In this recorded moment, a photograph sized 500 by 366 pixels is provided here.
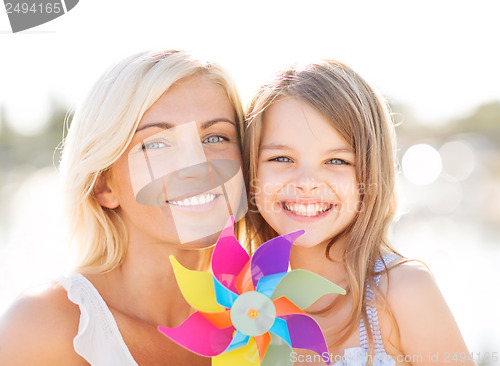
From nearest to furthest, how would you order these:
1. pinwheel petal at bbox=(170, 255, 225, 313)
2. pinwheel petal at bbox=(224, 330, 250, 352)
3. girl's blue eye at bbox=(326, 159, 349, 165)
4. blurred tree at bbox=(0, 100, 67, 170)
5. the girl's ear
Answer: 1. pinwheel petal at bbox=(224, 330, 250, 352)
2. pinwheel petal at bbox=(170, 255, 225, 313)
3. girl's blue eye at bbox=(326, 159, 349, 165)
4. the girl's ear
5. blurred tree at bbox=(0, 100, 67, 170)

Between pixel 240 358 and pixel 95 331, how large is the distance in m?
0.69

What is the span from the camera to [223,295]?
8.46 feet

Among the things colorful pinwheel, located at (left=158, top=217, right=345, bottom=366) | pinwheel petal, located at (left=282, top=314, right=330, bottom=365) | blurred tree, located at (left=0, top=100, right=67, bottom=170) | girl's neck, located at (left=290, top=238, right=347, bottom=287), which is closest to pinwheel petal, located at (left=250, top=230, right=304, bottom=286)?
colorful pinwheel, located at (left=158, top=217, right=345, bottom=366)

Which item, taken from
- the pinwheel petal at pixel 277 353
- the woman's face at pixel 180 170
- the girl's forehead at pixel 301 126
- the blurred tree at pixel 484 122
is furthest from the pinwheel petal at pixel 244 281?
the blurred tree at pixel 484 122

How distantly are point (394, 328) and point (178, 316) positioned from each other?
1.09 m

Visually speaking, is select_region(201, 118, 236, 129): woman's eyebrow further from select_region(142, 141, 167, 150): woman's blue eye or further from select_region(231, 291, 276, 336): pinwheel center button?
select_region(231, 291, 276, 336): pinwheel center button

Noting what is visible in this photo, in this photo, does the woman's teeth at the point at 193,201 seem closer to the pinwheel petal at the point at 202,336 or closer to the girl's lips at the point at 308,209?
the girl's lips at the point at 308,209

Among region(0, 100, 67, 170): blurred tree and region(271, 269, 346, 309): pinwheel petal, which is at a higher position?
region(271, 269, 346, 309): pinwheel petal

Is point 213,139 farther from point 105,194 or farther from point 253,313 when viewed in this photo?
point 253,313

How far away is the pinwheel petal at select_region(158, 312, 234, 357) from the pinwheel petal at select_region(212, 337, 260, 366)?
0.03 meters

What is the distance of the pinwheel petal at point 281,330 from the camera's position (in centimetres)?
258

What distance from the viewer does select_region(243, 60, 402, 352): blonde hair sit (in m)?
2.96

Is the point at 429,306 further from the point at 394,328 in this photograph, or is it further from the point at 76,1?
the point at 76,1

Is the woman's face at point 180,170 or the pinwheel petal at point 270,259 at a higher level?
the woman's face at point 180,170
